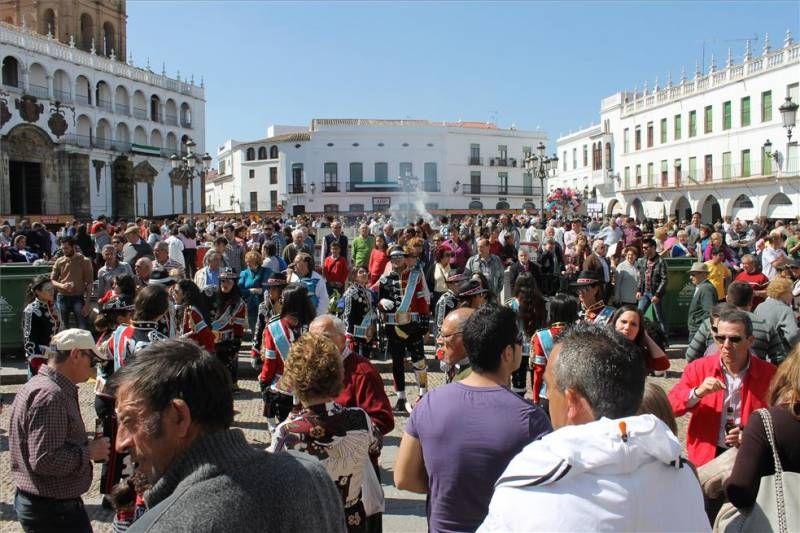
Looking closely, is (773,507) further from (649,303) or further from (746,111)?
(746,111)

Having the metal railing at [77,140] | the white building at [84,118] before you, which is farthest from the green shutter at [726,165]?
the metal railing at [77,140]

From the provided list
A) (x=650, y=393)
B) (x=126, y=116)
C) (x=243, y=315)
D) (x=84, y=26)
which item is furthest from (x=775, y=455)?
(x=84, y=26)

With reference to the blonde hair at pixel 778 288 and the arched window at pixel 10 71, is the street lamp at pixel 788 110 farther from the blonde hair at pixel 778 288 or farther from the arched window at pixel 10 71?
the arched window at pixel 10 71

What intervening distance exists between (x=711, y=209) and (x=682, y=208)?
2525 mm

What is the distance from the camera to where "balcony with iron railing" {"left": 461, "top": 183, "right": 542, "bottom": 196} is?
6525 centimetres

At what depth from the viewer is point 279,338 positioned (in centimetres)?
550

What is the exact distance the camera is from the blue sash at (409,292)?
8016 millimetres

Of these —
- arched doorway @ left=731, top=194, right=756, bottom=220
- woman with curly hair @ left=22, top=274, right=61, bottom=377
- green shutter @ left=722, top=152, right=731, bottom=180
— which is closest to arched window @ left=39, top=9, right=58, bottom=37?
green shutter @ left=722, top=152, right=731, bottom=180

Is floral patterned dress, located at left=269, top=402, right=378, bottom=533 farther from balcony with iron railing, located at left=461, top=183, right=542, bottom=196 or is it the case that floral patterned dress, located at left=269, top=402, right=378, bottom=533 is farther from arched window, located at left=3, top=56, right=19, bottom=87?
balcony with iron railing, located at left=461, top=183, right=542, bottom=196

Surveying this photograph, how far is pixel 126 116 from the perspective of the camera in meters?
50.6

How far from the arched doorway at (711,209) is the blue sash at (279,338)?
41.6 m

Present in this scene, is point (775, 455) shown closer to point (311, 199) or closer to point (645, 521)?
point (645, 521)

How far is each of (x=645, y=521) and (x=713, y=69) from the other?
4478cm

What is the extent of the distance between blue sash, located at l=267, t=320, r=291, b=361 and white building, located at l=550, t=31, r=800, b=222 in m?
29.2
